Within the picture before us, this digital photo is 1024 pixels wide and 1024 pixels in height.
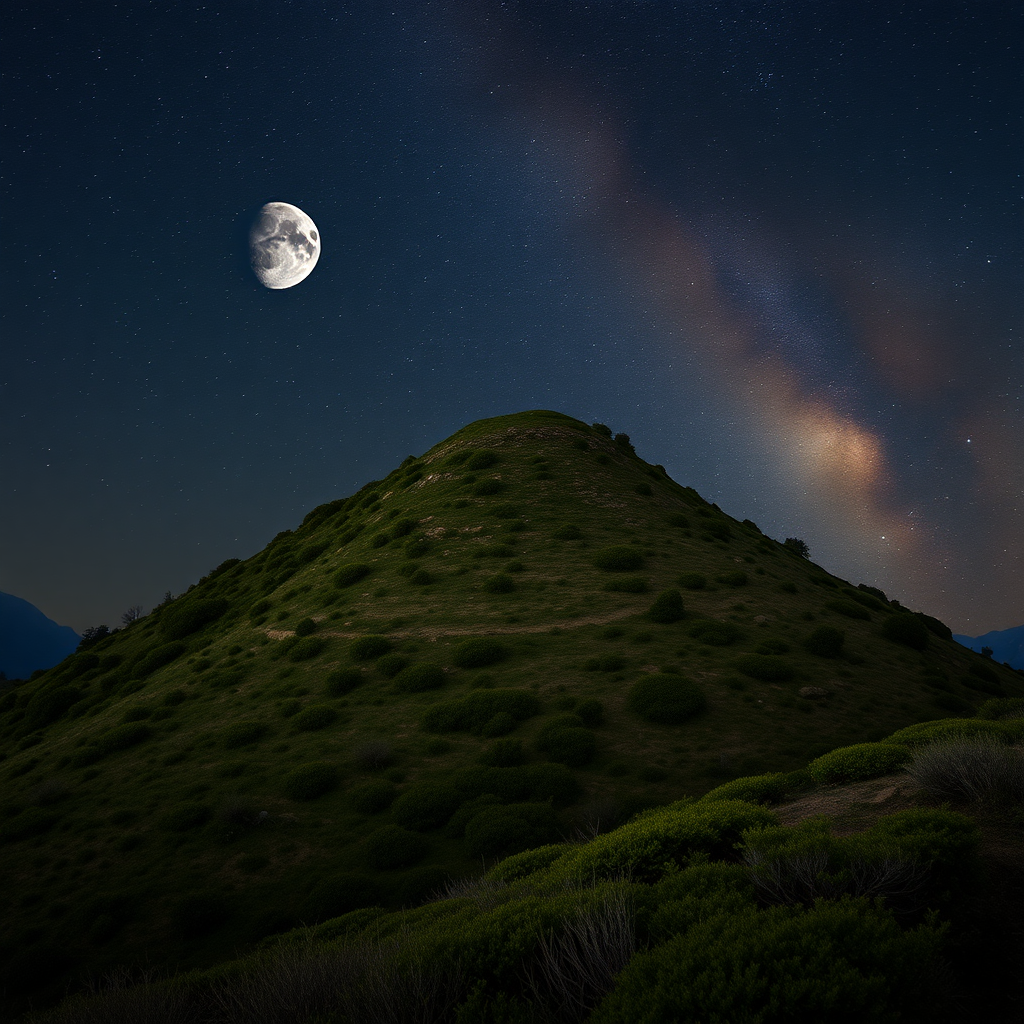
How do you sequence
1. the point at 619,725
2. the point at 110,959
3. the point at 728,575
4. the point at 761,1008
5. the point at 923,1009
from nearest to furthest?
the point at 761,1008 → the point at 923,1009 → the point at 110,959 → the point at 619,725 → the point at 728,575

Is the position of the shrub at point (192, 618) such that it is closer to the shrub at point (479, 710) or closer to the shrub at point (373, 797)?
the shrub at point (479, 710)

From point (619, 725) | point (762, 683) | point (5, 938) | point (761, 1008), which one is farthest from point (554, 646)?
point (761, 1008)

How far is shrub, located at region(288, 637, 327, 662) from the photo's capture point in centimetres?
3319

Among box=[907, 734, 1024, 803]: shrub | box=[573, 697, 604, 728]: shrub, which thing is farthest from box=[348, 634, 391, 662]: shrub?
box=[907, 734, 1024, 803]: shrub

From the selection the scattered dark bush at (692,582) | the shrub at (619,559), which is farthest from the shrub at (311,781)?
the scattered dark bush at (692,582)

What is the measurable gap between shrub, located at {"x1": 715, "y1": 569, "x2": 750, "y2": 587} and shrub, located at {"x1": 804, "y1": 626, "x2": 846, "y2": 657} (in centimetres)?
753

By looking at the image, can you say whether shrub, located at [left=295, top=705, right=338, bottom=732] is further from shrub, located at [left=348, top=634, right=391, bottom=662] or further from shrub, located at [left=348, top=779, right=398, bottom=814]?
shrub, located at [left=348, top=779, right=398, bottom=814]

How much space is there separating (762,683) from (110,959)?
26161mm

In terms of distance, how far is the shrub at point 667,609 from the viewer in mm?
31764

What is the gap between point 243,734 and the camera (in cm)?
2602

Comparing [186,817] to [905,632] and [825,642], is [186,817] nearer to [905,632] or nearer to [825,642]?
[825,642]

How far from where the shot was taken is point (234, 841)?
62.5 feet

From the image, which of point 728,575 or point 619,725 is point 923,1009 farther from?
point 728,575

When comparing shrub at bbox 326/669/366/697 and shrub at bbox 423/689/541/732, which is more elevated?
shrub at bbox 326/669/366/697
